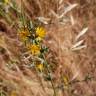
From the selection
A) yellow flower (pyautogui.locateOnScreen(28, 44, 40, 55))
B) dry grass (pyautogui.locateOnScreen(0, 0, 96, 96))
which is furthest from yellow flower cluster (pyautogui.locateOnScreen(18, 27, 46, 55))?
dry grass (pyautogui.locateOnScreen(0, 0, 96, 96))

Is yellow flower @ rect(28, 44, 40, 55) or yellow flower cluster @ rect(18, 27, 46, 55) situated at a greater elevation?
yellow flower cluster @ rect(18, 27, 46, 55)

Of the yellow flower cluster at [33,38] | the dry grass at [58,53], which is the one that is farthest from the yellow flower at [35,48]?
the dry grass at [58,53]

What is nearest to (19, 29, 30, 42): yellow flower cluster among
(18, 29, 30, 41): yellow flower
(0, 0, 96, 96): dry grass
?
(18, 29, 30, 41): yellow flower

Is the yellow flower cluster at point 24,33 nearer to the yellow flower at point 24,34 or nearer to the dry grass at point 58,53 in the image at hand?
the yellow flower at point 24,34

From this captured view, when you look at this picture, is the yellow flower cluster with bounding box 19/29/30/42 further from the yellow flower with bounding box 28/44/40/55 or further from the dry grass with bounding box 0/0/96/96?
the dry grass with bounding box 0/0/96/96

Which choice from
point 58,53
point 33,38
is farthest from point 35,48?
point 58,53

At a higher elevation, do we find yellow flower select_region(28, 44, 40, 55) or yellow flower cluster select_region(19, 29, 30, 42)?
yellow flower cluster select_region(19, 29, 30, 42)

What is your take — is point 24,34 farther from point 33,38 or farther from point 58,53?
point 58,53

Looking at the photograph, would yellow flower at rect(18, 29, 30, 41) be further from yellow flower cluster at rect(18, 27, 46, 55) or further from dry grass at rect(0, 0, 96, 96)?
dry grass at rect(0, 0, 96, 96)

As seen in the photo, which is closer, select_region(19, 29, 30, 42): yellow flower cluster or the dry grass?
select_region(19, 29, 30, 42): yellow flower cluster

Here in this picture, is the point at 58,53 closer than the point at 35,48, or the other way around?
the point at 35,48
